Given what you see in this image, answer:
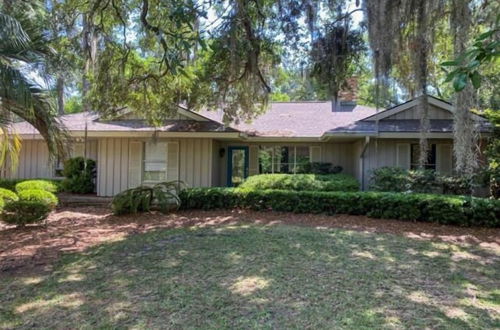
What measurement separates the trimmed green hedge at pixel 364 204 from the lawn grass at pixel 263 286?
1816mm

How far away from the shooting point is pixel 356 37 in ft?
29.5

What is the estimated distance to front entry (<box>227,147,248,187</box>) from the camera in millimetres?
14898

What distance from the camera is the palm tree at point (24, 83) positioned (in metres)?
5.44

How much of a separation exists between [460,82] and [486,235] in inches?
284

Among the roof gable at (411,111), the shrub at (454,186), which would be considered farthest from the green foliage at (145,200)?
the shrub at (454,186)

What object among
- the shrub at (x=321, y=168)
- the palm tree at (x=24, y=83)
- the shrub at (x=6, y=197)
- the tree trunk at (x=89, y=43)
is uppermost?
the tree trunk at (x=89, y=43)

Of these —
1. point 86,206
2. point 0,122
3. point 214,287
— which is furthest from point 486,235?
point 86,206

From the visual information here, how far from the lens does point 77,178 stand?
13492mm

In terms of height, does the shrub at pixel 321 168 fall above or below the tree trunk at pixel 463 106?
below

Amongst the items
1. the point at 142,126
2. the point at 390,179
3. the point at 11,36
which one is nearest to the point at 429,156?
the point at 390,179

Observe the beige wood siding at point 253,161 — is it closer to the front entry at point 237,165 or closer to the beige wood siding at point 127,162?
the front entry at point 237,165

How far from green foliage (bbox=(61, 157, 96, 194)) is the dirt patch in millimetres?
2856

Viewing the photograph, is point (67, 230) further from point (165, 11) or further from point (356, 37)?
point (356, 37)

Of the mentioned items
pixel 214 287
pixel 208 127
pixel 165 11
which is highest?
pixel 165 11
